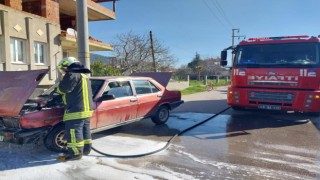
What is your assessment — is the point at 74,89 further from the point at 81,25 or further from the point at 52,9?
the point at 52,9

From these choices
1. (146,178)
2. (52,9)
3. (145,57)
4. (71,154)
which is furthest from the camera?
(145,57)

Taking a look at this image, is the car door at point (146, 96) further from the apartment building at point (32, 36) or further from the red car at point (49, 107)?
the apartment building at point (32, 36)

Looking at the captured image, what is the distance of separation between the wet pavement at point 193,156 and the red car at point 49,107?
1.35 ft

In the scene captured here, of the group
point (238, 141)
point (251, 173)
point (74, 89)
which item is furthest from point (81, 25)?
point (251, 173)

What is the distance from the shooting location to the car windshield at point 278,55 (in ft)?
26.3

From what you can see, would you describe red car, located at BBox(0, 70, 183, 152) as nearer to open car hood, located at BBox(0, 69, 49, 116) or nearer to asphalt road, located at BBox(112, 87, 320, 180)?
open car hood, located at BBox(0, 69, 49, 116)

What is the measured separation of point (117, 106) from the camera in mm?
6211

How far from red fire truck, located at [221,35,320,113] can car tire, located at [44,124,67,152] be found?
5764 mm

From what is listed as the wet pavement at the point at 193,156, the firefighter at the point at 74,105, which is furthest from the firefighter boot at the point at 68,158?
the wet pavement at the point at 193,156

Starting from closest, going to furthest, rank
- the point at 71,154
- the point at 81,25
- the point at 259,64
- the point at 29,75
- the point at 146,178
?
the point at 146,178 → the point at 71,154 → the point at 29,75 → the point at 81,25 → the point at 259,64

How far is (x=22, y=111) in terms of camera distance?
488 centimetres

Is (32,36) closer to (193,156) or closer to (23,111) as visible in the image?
(23,111)

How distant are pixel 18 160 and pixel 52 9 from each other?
14754 millimetres

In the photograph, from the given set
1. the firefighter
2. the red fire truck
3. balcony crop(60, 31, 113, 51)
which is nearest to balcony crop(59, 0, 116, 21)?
balcony crop(60, 31, 113, 51)
